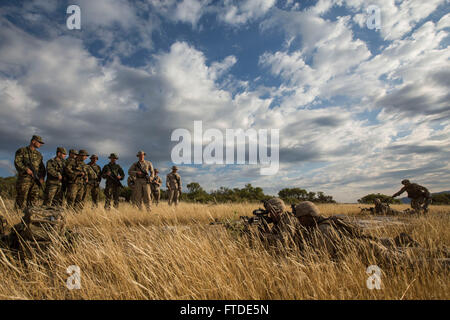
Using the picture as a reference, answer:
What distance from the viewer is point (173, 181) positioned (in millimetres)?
12188

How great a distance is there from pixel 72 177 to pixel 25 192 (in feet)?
4.83

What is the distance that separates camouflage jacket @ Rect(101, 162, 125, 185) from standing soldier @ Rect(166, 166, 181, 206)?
3.24 metres

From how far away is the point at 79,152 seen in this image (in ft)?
27.2

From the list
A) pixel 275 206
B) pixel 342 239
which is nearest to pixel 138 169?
pixel 275 206

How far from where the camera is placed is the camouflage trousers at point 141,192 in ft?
27.2

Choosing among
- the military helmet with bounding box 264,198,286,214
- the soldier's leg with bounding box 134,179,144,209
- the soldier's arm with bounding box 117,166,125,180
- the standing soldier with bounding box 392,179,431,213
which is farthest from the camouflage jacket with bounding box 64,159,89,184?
the standing soldier with bounding box 392,179,431,213

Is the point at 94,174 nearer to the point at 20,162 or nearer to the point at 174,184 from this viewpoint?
the point at 20,162

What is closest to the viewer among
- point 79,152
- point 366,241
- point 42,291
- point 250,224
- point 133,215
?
point 42,291

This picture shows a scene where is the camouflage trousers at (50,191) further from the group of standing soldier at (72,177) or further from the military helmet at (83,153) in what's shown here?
the military helmet at (83,153)

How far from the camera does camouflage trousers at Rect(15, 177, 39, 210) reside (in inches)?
249
